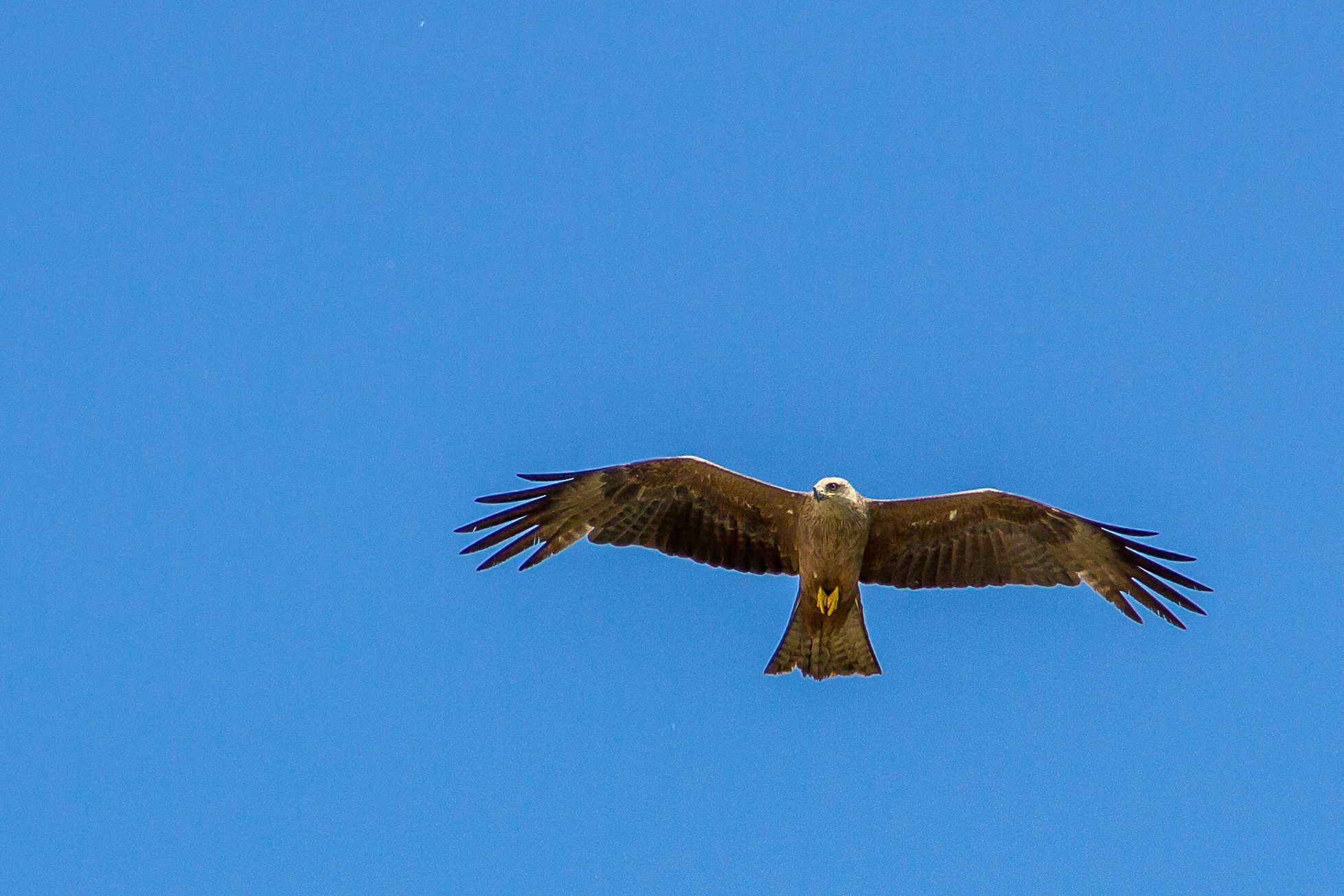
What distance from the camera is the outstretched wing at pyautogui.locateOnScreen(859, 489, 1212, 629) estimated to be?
1183 centimetres

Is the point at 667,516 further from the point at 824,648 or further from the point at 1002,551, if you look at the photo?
the point at 1002,551

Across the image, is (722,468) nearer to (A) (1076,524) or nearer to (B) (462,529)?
(B) (462,529)

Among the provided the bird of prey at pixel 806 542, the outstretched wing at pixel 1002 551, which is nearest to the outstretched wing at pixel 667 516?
the bird of prey at pixel 806 542

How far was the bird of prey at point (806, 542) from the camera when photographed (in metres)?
11.8

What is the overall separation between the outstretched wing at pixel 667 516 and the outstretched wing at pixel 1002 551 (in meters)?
0.80

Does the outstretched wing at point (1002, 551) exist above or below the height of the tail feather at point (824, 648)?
above

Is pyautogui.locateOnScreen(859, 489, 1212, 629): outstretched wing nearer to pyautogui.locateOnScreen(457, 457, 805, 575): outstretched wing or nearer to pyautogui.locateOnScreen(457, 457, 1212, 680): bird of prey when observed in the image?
pyautogui.locateOnScreen(457, 457, 1212, 680): bird of prey

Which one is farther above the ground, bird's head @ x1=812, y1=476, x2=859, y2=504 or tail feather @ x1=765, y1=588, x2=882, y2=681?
bird's head @ x1=812, y1=476, x2=859, y2=504

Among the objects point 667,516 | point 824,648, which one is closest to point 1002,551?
point 824,648

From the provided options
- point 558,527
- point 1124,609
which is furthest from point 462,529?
point 1124,609

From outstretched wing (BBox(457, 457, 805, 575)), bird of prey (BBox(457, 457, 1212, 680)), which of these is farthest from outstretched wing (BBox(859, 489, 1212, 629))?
outstretched wing (BBox(457, 457, 805, 575))

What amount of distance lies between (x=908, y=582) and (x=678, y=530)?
77.1 inches

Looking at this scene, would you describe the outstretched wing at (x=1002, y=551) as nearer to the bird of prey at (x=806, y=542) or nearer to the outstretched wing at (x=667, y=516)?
the bird of prey at (x=806, y=542)

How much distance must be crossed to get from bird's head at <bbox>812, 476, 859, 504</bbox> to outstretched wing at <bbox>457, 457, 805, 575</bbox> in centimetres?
56
